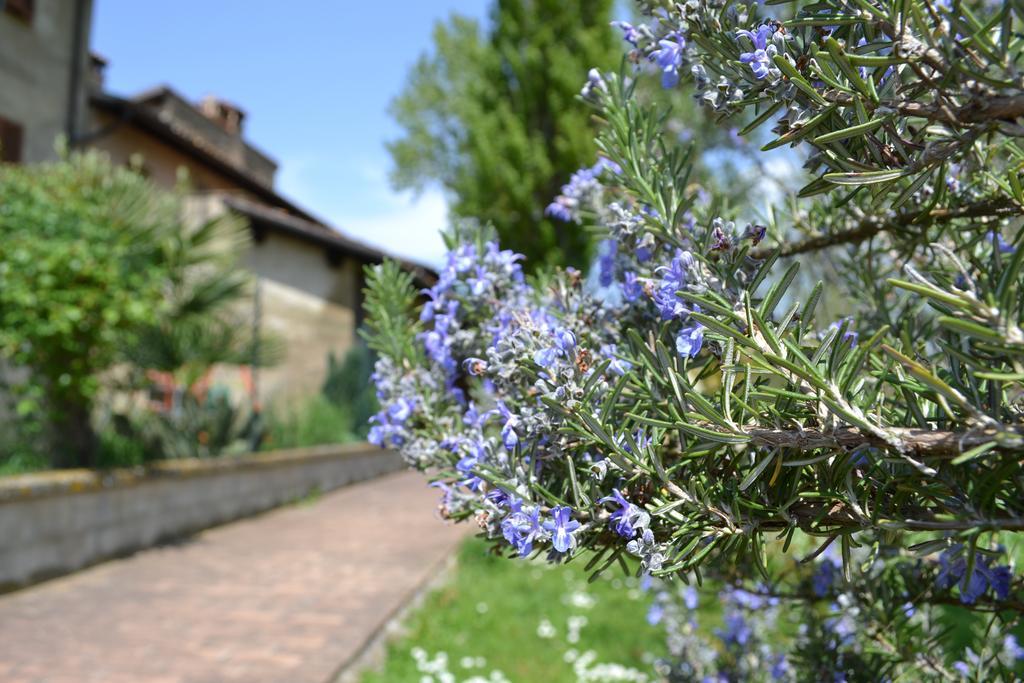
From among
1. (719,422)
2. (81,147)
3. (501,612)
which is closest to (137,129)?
(81,147)

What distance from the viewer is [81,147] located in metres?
12.2

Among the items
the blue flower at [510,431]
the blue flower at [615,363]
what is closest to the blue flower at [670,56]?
the blue flower at [615,363]

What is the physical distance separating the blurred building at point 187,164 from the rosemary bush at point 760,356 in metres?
7.73

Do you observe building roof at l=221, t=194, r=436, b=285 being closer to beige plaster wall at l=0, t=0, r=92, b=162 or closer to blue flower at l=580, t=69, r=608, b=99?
beige plaster wall at l=0, t=0, r=92, b=162

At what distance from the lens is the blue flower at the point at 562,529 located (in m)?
1.29

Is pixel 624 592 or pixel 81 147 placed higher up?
pixel 81 147

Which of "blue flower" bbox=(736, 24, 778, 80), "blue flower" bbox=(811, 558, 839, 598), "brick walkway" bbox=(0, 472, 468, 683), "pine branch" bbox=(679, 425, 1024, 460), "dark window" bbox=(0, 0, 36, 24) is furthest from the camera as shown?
"dark window" bbox=(0, 0, 36, 24)

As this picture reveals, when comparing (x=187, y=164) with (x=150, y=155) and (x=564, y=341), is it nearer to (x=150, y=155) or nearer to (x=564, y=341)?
(x=150, y=155)

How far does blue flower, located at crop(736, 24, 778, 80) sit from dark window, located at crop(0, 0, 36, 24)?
38.5ft

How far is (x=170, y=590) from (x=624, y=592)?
3.60 metres

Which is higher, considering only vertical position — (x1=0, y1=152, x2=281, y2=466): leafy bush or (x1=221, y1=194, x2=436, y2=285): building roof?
(x1=221, y1=194, x2=436, y2=285): building roof

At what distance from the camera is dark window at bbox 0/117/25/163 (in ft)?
34.7

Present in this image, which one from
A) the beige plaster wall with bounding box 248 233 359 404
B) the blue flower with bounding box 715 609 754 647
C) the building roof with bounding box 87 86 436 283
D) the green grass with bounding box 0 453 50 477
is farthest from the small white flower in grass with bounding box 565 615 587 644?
the beige plaster wall with bounding box 248 233 359 404

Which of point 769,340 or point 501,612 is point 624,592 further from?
point 769,340
